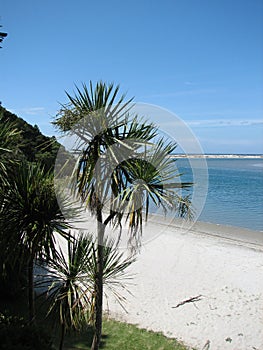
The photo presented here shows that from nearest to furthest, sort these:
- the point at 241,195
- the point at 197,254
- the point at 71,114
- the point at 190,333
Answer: the point at 71,114 → the point at 190,333 → the point at 197,254 → the point at 241,195

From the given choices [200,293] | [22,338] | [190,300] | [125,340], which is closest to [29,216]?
[22,338]

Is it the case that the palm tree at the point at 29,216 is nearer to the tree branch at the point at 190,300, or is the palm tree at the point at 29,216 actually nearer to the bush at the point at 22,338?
the bush at the point at 22,338

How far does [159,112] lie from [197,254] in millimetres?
9062

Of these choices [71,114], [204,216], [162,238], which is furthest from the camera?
[204,216]

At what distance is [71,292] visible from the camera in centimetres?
406

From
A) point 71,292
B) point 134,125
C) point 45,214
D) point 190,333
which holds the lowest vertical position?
point 190,333

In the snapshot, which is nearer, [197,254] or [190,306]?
[190,306]

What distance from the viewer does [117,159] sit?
3.46 metres

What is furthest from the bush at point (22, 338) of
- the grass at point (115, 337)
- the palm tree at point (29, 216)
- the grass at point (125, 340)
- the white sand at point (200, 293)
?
the grass at point (125, 340)

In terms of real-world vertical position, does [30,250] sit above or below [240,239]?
above

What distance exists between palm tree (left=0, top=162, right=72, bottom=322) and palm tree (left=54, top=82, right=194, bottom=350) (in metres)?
0.70

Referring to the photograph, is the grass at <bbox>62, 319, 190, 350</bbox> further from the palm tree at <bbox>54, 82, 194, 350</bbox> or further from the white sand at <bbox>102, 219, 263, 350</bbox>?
the palm tree at <bbox>54, 82, 194, 350</bbox>

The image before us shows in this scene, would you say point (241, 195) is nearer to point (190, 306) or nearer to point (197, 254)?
point (197, 254)

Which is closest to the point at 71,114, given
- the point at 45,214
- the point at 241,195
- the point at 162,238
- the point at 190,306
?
the point at 45,214
